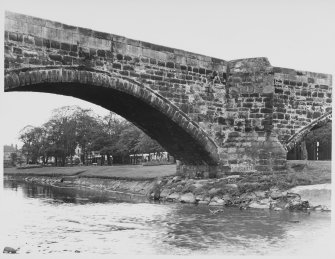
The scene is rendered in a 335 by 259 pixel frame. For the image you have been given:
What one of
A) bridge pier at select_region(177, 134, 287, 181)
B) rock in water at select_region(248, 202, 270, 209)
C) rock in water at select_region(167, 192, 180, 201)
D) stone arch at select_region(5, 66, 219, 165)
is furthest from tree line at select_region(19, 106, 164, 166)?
rock in water at select_region(248, 202, 270, 209)

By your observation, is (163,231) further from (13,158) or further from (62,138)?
(13,158)

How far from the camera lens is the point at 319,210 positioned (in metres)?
16.4

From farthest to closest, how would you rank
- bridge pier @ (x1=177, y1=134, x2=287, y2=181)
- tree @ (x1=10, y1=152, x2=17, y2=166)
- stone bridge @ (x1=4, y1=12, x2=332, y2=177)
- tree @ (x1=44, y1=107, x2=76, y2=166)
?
tree @ (x1=10, y1=152, x2=17, y2=166), tree @ (x1=44, y1=107, x2=76, y2=166), bridge pier @ (x1=177, y1=134, x2=287, y2=181), stone bridge @ (x1=4, y1=12, x2=332, y2=177)

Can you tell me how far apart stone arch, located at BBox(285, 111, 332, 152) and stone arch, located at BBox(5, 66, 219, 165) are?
130 inches

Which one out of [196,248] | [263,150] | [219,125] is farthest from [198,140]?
[196,248]

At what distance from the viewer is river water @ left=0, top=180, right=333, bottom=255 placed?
1043cm

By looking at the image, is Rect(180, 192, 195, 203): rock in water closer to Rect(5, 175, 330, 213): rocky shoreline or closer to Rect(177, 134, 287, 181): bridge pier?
Rect(5, 175, 330, 213): rocky shoreline

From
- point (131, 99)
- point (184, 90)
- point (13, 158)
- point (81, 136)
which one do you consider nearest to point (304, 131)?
point (184, 90)

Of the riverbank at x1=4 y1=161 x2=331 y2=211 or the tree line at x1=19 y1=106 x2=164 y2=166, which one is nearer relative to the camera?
the riverbank at x1=4 y1=161 x2=331 y2=211

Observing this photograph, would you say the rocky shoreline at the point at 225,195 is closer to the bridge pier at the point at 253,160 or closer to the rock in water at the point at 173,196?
the rock in water at the point at 173,196

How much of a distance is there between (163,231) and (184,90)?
7.22 m

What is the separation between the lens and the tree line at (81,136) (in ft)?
178

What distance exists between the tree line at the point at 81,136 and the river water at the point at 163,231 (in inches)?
1278

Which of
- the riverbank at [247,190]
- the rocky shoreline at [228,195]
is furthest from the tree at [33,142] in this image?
the rocky shoreline at [228,195]
